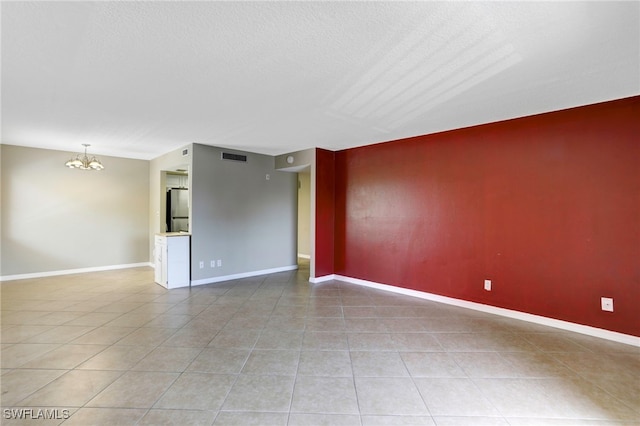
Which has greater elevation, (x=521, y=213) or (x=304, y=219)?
(x=521, y=213)

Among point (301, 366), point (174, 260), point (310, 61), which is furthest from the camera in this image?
point (174, 260)

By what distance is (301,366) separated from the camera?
2.46 m

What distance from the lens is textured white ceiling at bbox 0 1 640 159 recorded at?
175cm

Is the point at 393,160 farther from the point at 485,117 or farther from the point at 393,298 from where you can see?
the point at 393,298

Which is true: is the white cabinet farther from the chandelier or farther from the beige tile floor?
the chandelier

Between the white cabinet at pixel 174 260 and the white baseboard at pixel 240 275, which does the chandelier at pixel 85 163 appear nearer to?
the white cabinet at pixel 174 260

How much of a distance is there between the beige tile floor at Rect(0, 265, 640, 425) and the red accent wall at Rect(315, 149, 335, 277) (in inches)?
59.7

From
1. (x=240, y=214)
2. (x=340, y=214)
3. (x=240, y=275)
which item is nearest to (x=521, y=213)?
(x=340, y=214)

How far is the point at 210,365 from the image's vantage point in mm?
2479

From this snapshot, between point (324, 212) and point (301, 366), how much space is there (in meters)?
3.41

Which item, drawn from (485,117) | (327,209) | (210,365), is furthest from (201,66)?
(327,209)

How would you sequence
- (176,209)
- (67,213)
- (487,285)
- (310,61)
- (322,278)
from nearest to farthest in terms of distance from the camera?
(310,61) < (487,285) < (322,278) < (67,213) < (176,209)

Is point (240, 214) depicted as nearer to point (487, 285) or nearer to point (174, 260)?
point (174, 260)

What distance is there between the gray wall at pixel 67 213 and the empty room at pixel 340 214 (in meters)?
0.05
